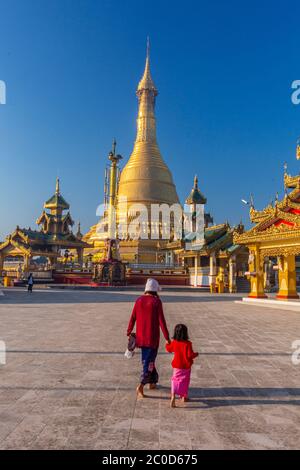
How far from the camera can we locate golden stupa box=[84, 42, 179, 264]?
51062 millimetres

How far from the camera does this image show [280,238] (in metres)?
19.9

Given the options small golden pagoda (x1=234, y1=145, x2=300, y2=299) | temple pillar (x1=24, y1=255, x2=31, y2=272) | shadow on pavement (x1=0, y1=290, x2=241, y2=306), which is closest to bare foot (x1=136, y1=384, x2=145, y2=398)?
small golden pagoda (x1=234, y1=145, x2=300, y2=299)

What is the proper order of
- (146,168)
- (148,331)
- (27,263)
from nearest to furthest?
(148,331) < (27,263) < (146,168)

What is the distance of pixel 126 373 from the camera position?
22.1 ft

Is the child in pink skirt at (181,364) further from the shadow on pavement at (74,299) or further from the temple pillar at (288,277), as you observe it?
the temple pillar at (288,277)

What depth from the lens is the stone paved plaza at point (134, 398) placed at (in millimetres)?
4023

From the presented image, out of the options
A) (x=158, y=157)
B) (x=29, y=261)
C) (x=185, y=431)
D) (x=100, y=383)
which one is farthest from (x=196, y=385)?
(x=158, y=157)

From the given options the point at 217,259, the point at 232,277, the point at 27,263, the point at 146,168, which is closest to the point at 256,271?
the point at 232,277

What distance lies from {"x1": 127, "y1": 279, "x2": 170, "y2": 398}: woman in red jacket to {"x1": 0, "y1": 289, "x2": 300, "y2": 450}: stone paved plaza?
276mm

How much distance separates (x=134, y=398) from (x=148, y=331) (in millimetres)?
906

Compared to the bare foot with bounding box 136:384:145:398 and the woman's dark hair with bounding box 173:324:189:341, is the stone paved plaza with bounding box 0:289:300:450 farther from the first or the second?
the woman's dark hair with bounding box 173:324:189:341

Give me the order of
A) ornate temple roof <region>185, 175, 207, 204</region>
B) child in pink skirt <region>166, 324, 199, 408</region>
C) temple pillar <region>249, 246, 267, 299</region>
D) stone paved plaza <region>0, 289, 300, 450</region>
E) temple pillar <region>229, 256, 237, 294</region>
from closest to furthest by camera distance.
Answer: stone paved plaza <region>0, 289, 300, 450</region> < child in pink skirt <region>166, 324, 199, 408</region> < temple pillar <region>249, 246, 267, 299</region> < temple pillar <region>229, 256, 237, 294</region> < ornate temple roof <region>185, 175, 207, 204</region>

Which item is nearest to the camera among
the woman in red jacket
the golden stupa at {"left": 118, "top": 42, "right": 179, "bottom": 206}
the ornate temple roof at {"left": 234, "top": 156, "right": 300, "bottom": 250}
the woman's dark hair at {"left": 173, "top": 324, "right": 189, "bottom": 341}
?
the woman's dark hair at {"left": 173, "top": 324, "right": 189, "bottom": 341}

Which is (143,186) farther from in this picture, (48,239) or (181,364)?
(181,364)
